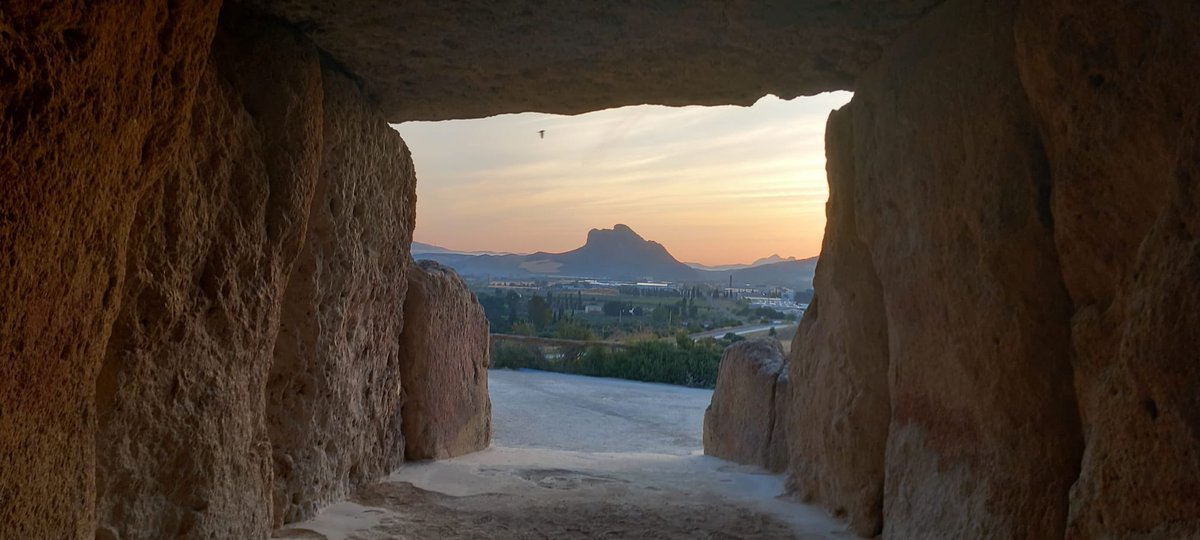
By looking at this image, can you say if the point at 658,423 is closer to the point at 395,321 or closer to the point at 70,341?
the point at 395,321

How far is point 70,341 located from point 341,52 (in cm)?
217

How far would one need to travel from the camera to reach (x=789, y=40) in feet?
12.8

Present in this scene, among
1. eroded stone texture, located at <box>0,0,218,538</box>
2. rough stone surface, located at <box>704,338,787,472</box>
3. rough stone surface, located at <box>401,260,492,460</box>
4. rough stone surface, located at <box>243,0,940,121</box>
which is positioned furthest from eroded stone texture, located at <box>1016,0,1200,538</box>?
rough stone surface, located at <box>401,260,492,460</box>

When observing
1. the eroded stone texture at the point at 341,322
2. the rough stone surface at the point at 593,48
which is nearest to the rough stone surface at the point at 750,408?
the rough stone surface at the point at 593,48

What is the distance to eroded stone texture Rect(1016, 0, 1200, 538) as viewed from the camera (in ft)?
7.21

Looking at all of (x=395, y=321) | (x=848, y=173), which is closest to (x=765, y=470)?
(x=848, y=173)

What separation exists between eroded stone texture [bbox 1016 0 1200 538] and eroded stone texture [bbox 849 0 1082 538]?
0.39ft

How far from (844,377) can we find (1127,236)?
208cm

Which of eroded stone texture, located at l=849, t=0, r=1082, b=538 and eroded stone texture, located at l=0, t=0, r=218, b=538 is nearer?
eroded stone texture, located at l=0, t=0, r=218, b=538

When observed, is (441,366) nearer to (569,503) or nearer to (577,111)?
(569,503)

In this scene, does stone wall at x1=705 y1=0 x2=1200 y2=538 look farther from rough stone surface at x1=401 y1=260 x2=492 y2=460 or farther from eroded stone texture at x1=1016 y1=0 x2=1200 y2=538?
rough stone surface at x1=401 y1=260 x2=492 y2=460

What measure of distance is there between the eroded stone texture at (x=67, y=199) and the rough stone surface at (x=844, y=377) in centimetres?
322

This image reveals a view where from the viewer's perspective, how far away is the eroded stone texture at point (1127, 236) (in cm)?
220

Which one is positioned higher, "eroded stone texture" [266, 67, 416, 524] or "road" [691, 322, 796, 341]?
"eroded stone texture" [266, 67, 416, 524]
